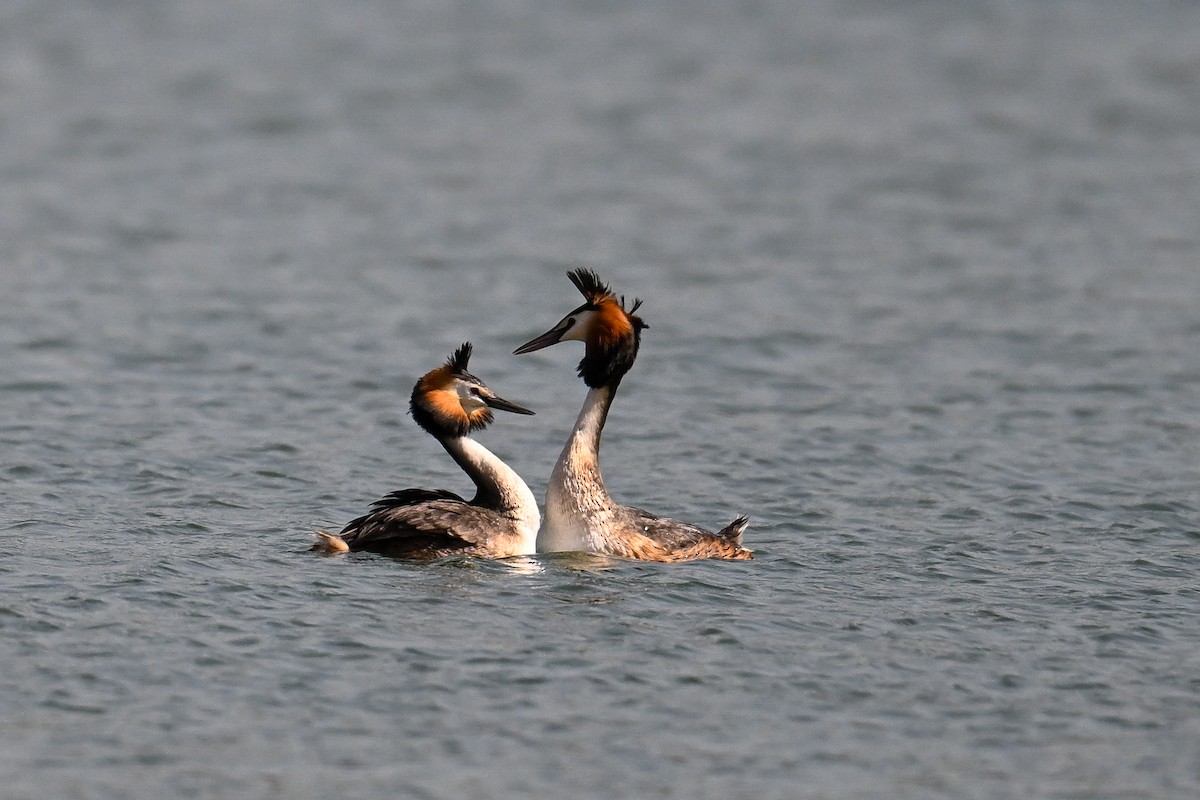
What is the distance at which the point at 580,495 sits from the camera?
12703 millimetres

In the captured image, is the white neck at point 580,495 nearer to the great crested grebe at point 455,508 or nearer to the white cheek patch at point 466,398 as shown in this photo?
the great crested grebe at point 455,508

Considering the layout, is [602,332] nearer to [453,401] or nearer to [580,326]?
[580,326]

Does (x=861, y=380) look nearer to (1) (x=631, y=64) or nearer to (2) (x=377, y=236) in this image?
(2) (x=377, y=236)

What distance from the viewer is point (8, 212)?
24062 mm

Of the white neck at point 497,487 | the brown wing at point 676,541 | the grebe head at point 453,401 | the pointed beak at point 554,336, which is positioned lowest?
the brown wing at point 676,541

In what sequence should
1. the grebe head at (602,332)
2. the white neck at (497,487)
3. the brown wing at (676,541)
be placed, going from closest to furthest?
the brown wing at (676,541) → the white neck at (497,487) → the grebe head at (602,332)

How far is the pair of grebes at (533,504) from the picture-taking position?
40.2 ft

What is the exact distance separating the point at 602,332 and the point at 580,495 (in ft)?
3.67

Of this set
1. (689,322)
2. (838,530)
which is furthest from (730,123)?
(838,530)

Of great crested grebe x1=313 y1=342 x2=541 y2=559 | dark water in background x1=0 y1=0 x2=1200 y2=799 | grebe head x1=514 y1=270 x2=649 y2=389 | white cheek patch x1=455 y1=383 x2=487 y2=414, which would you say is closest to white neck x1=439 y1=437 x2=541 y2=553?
great crested grebe x1=313 y1=342 x2=541 y2=559

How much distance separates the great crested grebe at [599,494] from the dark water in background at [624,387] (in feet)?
0.97

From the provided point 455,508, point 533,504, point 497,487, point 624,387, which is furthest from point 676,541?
point 624,387

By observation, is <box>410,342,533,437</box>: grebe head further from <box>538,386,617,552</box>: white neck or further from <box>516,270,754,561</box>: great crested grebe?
<box>538,386,617,552</box>: white neck

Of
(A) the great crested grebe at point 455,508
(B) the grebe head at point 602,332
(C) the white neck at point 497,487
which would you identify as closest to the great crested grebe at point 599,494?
(B) the grebe head at point 602,332
